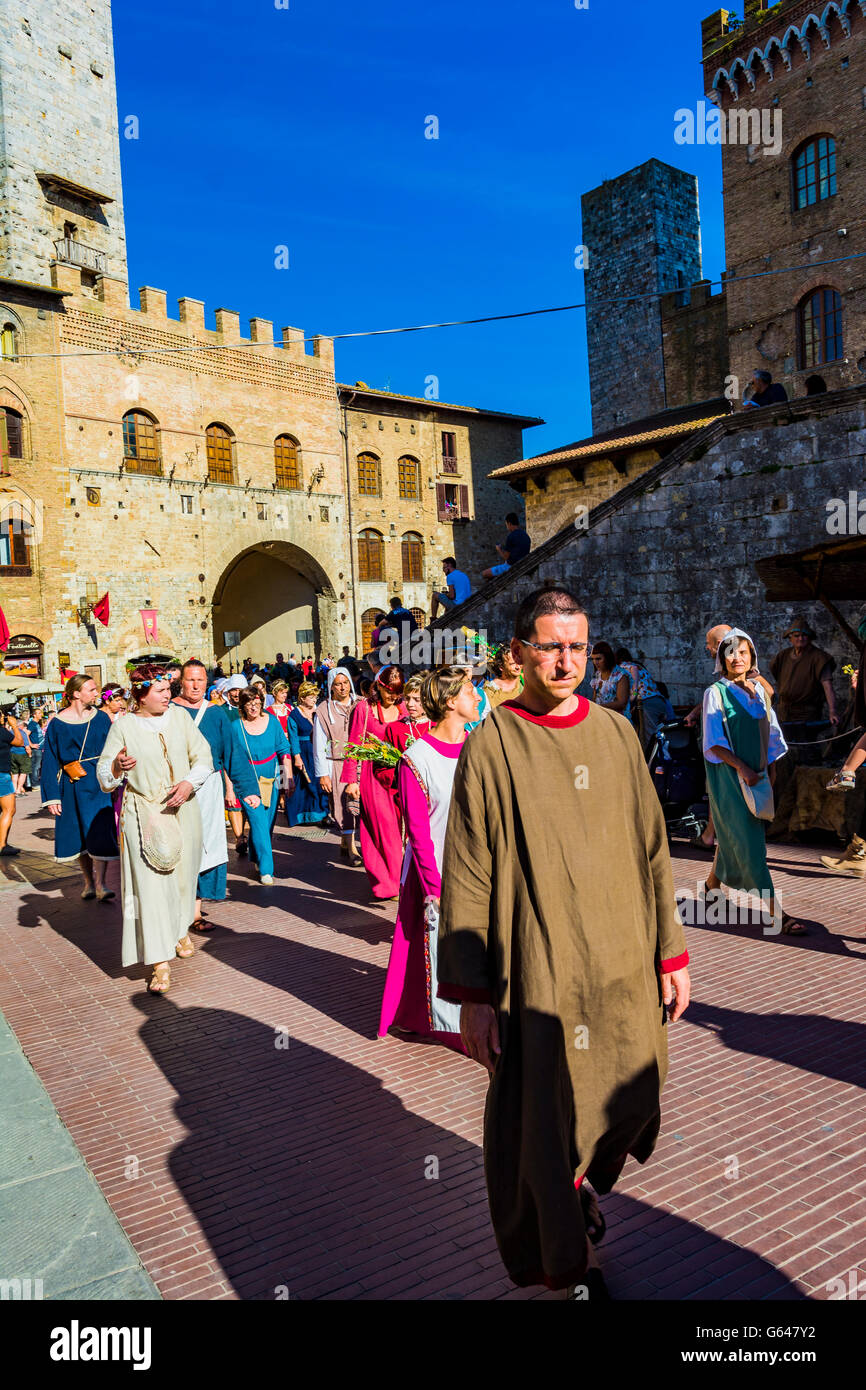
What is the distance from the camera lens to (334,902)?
8.52 meters

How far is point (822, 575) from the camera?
32.2 ft

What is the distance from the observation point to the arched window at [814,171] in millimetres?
24031

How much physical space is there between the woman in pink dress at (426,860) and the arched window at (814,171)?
24993 millimetres

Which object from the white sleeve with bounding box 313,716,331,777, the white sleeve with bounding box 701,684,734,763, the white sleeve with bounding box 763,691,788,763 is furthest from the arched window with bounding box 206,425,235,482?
the white sleeve with bounding box 763,691,788,763

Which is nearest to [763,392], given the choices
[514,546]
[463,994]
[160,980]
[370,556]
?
[514,546]

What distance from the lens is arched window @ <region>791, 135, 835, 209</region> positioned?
24031mm

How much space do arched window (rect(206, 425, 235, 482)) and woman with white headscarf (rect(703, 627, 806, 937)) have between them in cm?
2752

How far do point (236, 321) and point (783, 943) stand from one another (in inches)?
1190

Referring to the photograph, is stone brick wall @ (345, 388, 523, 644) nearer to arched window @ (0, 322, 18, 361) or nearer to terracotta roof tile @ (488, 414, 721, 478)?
terracotta roof tile @ (488, 414, 721, 478)

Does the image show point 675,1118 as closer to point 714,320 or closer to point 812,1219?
point 812,1219

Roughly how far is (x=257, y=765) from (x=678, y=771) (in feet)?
14.8

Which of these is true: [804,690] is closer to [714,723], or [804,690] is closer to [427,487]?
[714,723]

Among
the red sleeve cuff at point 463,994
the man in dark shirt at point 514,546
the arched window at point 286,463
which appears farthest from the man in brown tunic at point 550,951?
the arched window at point 286,463
